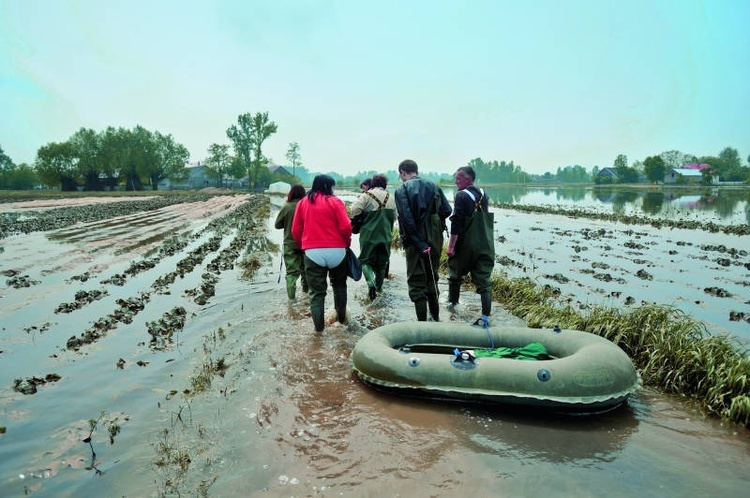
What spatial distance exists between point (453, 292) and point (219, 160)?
76993mm

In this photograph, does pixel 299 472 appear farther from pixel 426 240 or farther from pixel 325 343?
pixel 426 240

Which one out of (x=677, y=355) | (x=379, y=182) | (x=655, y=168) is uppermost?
(x=655, y=168)

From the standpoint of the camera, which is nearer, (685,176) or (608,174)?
(685,176)

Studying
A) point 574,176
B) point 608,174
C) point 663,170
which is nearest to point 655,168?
point 663,170

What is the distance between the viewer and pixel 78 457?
3037 millimetres

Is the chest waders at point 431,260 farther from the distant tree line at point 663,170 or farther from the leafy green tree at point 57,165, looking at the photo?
the distant tree line at point 663,170

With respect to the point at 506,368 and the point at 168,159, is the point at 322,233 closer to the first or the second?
the point at 506,368

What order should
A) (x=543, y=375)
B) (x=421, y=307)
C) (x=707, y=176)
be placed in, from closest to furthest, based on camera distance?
(x=543, y=375), (x=421, y=307), (x=707, y=176)

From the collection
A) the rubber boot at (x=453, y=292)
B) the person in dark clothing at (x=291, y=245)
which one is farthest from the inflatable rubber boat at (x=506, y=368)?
the person in dark clothing at (x=291, y=245)

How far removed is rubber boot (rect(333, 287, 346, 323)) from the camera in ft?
18.8

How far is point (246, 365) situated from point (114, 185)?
242ft

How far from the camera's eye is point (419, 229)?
5359 millimetres

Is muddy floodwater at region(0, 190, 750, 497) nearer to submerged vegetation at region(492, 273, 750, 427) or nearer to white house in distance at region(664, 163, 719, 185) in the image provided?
submerged vegetation at region(492, 273, 750, 427)

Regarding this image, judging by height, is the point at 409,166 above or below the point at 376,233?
above
